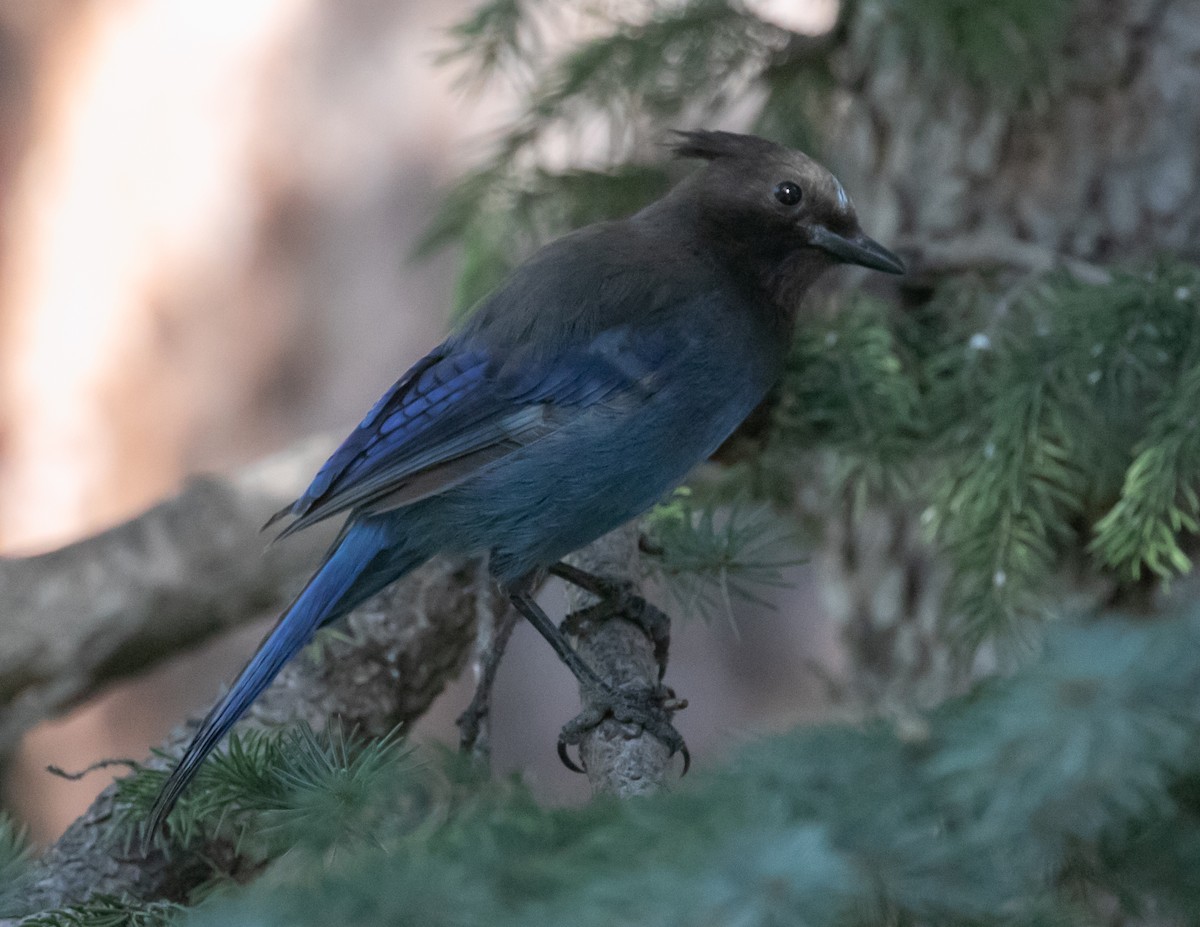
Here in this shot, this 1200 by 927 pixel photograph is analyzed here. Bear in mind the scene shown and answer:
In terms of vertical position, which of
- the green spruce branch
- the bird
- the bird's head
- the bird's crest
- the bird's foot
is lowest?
the green spruce branch

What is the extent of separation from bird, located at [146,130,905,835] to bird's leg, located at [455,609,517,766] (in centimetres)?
7

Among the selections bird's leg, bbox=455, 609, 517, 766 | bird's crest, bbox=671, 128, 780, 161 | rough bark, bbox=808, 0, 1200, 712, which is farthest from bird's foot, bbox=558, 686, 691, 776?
bird's crest, bbox=671, 128, 780, 161

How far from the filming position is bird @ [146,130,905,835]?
1780 mm

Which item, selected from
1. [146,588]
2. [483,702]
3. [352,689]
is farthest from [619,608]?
[146,588]

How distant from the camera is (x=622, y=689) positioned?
65.2 inches

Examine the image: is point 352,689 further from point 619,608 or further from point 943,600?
point 943,600

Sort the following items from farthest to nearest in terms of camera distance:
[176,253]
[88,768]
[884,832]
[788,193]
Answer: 1. [176,253]
2. [788,193]
3. [88,768]
4. [884,832]

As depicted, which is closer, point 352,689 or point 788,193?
point 352,689

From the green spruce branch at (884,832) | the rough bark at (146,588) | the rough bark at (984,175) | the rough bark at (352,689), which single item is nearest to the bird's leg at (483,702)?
the rough bark at (352,689)

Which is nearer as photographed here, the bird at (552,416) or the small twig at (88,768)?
the small twig at (88,768)

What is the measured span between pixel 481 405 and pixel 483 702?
0.41 metres

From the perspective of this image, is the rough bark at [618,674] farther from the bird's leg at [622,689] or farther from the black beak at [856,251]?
the black beak at [856,251]

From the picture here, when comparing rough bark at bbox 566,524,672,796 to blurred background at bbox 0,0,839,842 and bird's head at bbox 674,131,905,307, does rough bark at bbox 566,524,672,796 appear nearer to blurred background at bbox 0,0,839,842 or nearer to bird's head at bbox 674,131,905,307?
bird's head at bbox 674,131,905,307

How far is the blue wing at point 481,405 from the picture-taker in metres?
1.80
